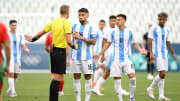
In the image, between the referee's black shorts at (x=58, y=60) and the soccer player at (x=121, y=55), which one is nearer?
the referee's black shorts at (x=58, y=60)

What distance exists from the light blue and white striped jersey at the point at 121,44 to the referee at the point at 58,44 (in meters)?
1.36

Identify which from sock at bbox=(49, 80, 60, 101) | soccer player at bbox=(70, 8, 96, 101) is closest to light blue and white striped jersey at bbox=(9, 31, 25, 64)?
soccer player at bbox=(70, 8, 96, 101)

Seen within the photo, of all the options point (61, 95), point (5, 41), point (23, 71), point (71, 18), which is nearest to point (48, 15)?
point (71, 18)

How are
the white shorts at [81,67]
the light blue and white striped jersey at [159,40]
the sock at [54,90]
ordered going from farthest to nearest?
the light blue and white striped jersey at [159,40]
the white shorts at [81,67]
the sock at [54,90]

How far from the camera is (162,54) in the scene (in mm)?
9711

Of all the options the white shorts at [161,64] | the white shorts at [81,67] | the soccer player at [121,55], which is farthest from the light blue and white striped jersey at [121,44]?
the white shorts at [161,64]

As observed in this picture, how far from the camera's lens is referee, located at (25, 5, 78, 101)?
7.41 metres

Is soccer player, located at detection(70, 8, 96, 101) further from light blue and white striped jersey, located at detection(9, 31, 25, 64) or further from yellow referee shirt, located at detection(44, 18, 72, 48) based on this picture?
light blue and white striped jersey, located at detection(9, 31, 25, 64)

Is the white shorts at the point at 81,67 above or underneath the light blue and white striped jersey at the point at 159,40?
underneath

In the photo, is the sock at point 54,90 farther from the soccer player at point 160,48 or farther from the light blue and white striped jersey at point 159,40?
the light blue and white striped jersey at point 159,40

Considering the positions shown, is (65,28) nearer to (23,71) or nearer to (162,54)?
(162,54)

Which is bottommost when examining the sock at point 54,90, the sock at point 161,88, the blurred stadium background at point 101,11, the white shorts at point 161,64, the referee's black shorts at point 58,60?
the sock at point 161,88

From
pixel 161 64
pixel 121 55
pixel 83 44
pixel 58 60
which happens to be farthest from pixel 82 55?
pixel 161 64

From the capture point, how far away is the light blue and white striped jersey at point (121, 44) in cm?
854
